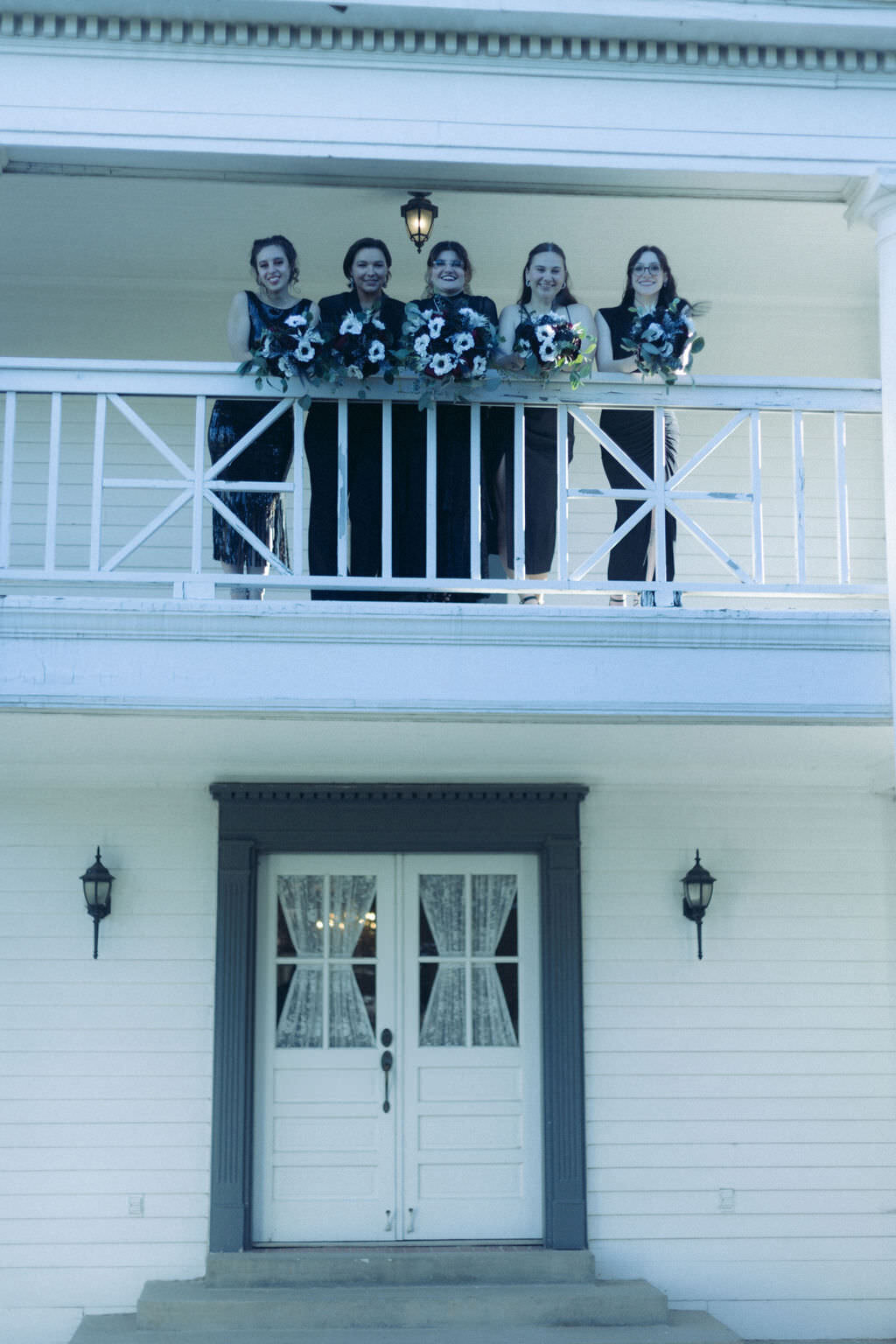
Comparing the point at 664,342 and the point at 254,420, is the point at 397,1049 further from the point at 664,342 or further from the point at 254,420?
the point at 664,342

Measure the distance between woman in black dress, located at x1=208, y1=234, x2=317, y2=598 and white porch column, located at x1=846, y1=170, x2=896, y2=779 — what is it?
7.57 feet

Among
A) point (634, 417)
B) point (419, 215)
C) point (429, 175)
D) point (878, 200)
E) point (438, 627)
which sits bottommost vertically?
point (438, 627)

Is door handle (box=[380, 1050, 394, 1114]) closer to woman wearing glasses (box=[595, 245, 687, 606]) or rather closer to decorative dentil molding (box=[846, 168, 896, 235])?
woman wearing glasses (box=[595, 245, 687, 606])

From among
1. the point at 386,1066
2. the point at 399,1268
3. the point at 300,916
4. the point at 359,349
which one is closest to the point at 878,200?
the point at 359,349

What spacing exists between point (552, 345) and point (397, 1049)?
3.78 m

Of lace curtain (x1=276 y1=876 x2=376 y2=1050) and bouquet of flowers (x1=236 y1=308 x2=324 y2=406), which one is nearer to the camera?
bouquet of flowers (x1=236 y1=308 x2=324 y2=406)

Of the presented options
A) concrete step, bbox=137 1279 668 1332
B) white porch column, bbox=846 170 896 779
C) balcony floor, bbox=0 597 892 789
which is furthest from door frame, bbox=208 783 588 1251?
white porch column, bbox=846 170 896 779

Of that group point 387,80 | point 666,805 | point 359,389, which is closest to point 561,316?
point 359,389

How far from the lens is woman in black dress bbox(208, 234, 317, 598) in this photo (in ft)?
19.6

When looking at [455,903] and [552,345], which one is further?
[455,903]

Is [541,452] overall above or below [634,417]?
below

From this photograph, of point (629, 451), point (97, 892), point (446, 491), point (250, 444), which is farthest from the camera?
point (97, 892)

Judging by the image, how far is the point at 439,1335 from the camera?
22.1 ft

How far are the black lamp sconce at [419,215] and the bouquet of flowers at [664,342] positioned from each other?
1.45 meters
